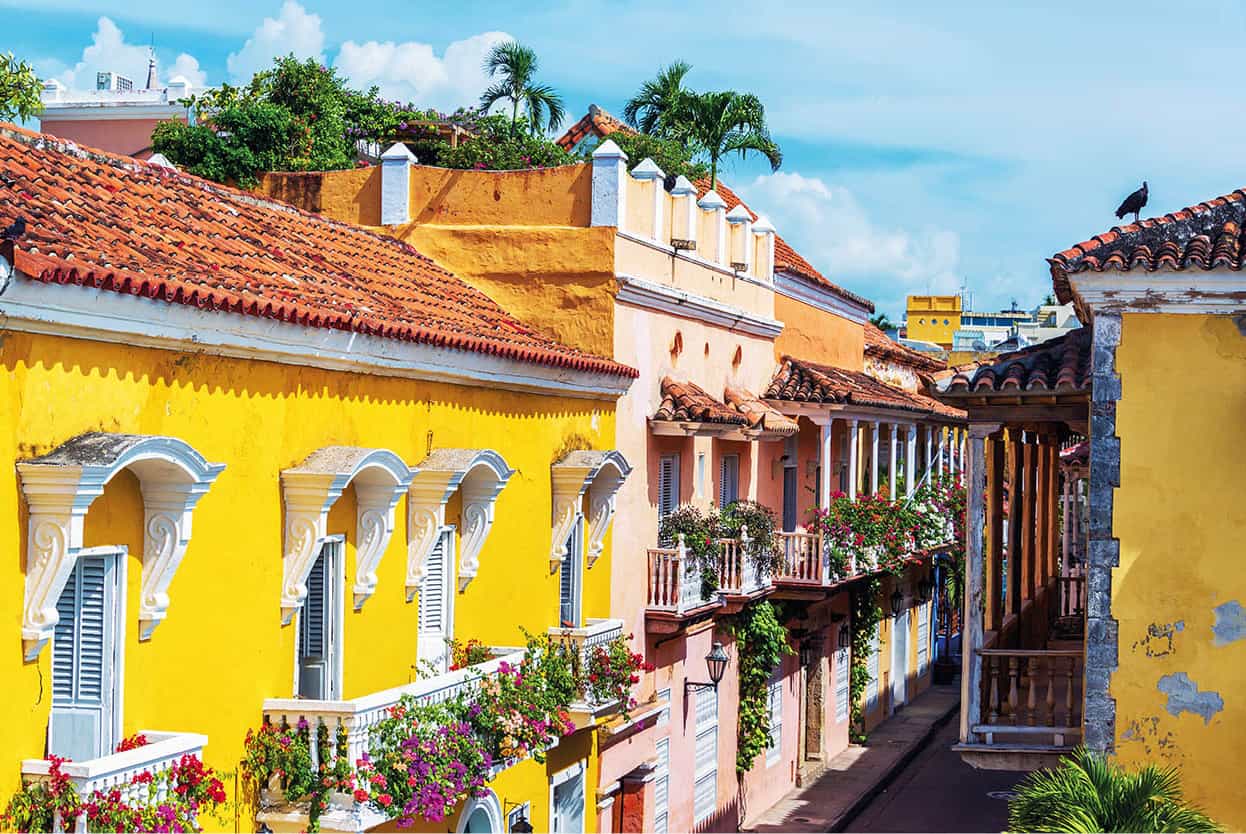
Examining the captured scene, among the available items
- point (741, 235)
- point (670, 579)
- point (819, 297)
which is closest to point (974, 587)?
point (670, 579)

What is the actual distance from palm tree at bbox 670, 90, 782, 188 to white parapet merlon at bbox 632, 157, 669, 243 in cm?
1109

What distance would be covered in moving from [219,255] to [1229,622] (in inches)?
330

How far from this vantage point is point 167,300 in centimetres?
976

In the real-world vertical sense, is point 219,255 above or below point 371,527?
above

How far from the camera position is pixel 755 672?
2366cm

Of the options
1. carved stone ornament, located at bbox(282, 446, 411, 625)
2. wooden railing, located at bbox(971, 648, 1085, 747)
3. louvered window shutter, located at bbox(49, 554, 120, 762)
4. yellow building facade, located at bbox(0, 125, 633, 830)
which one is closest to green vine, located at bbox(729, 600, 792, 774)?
yellow building facade, located at bbox(0, 125, 633, 830)

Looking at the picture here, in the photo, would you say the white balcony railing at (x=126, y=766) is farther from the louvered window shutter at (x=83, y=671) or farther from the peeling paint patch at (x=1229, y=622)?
the peeling paint patch at (x=1229, y=622)

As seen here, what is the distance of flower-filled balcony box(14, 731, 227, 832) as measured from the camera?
8.67 meters

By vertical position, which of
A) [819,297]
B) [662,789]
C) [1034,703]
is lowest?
[662,789]

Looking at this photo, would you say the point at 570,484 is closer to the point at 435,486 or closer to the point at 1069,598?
the point at 435,486

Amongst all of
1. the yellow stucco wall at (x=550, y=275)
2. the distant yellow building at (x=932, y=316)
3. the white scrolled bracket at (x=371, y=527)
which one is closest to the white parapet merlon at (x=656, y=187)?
the yellow stucco wall at (x=550, y=275)

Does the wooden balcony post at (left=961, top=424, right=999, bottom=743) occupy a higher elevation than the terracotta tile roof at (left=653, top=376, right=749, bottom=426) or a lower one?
lower

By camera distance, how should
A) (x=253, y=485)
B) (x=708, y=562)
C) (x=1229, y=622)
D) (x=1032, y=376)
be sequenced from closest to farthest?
(x=253, y=485) < (x=1229, y=622) < (x=1032, y=376) < (x=708, y=562)

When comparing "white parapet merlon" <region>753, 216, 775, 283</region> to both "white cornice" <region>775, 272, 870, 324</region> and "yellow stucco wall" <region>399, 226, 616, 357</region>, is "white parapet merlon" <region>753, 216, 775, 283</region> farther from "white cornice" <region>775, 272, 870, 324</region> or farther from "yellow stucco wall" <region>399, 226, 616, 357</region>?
"yellow stucco wall" <region>399, 226, 616, 357</region>
